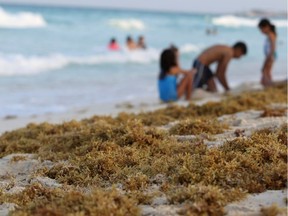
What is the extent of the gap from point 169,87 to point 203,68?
117 cm

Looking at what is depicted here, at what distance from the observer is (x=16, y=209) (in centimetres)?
301

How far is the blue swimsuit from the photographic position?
29.5 feet

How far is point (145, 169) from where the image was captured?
3.62 meters

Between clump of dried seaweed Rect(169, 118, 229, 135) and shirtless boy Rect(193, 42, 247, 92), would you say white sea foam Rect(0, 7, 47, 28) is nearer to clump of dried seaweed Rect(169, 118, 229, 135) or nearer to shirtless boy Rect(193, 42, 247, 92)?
shirtless boy Rect(193, 42, 247, 92)

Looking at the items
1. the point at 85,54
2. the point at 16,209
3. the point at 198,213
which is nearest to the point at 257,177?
the point at 198,213

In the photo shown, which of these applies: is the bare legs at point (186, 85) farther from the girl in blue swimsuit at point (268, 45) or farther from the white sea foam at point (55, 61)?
the white sea foam at point (55, 61)

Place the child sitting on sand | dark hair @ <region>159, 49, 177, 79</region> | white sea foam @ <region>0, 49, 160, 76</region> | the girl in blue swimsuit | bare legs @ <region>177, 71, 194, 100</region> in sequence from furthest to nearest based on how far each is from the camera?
white sea foam @ <region>0, 49, 160, 76</region> → the girl in blue swimsuit → bare legs @ <region>177, 71, 194, 100</region> → the child sitting on sand → dark hair @ <region>159, 49, 177, 79</region>

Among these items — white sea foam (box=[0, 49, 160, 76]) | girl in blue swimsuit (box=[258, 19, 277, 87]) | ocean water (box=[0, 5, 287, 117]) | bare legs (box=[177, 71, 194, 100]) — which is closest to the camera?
bare legs (box=[177, 71, 194, 100])

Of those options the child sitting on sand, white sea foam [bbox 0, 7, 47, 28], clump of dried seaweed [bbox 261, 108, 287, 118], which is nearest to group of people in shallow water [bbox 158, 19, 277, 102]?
the child sitting on sand

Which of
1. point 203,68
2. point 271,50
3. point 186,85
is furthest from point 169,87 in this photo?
point 271,50

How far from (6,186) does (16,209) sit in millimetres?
690

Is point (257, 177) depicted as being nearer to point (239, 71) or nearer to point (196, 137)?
point (196, 137)

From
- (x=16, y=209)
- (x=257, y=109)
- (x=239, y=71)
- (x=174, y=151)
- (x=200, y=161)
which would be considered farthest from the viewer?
(x=239, y=71)

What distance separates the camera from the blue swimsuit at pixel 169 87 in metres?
8.98
